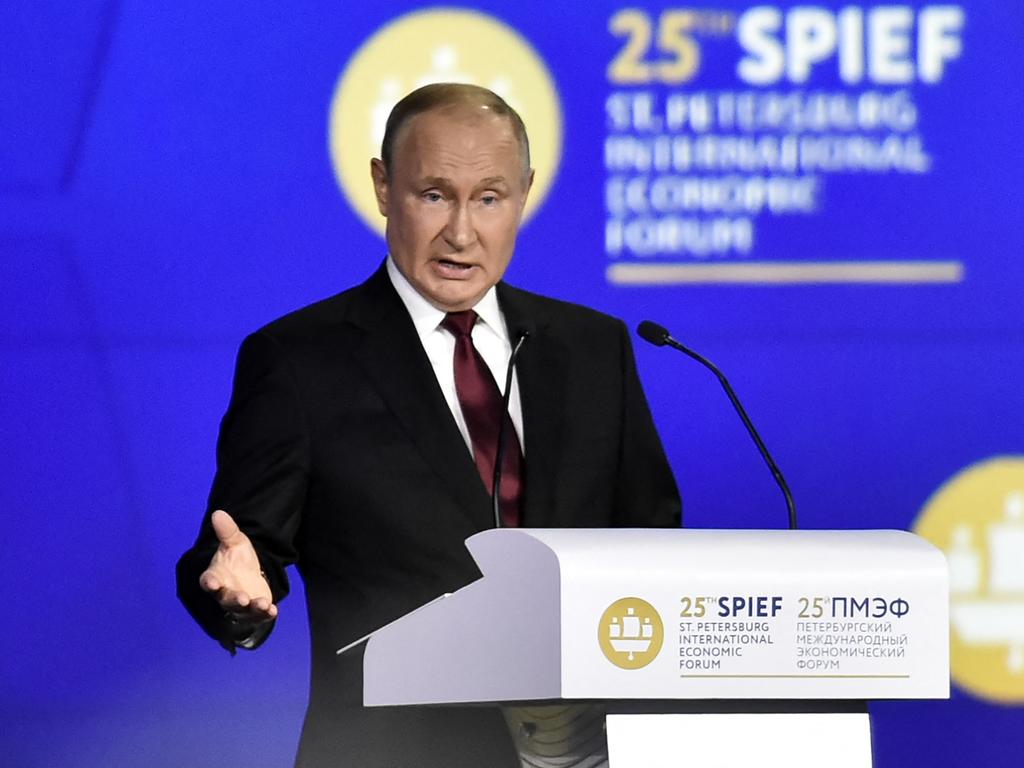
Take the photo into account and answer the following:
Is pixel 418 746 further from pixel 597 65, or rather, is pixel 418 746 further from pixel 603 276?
pixel 597 65

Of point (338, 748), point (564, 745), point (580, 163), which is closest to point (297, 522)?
point (338, 748)

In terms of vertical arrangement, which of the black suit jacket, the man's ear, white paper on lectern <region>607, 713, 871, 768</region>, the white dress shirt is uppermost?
the man's ear

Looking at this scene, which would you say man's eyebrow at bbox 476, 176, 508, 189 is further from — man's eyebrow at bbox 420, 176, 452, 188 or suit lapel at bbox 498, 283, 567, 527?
suit lapel at bbox 498, 283, 567, 527

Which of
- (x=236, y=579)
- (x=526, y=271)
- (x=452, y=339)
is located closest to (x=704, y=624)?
(x=236, y=579)

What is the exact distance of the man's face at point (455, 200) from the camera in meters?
2.64

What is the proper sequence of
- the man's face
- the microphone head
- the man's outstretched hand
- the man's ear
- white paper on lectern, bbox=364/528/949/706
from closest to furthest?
white paper on lectern, bbox=364/528/949/706 < the man's outstretched hand < the microphone head < the man's face < the man's ear

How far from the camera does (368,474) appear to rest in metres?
2.53

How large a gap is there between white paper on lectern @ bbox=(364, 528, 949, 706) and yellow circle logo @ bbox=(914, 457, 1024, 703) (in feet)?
6.72

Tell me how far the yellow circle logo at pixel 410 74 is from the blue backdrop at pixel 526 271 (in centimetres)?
3

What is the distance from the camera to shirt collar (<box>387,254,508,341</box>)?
106 inches

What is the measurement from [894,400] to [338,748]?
71.4 inches

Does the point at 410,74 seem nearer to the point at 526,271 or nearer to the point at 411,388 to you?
the point at 526,271

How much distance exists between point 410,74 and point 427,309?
111 centimetres

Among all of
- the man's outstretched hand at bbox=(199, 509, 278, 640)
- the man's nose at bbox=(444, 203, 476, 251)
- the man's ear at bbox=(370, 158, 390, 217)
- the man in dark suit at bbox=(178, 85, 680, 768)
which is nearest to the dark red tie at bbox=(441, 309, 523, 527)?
the man in dark suit at bbox=(178, 85, 680, 768)
